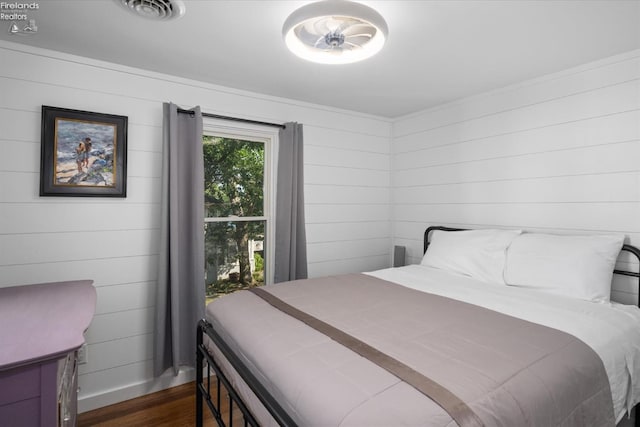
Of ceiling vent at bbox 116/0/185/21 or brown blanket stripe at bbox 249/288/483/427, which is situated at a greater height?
ceiling vent at bbox 116/0/185/21

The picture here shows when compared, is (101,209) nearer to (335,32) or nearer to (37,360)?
(37,360)

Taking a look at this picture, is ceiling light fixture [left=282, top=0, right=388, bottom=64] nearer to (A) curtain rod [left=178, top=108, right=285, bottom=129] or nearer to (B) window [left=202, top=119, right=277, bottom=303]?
(A) curtain rod [left=178, top=108, right=285, bottom=129]

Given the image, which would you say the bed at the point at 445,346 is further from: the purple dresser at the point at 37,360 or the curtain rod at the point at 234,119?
the curtain rod at the point at 234,119

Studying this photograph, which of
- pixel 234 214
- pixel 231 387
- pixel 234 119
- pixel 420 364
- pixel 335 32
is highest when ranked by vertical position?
pixel 335 32

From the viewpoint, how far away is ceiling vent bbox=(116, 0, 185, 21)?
65.9 inches

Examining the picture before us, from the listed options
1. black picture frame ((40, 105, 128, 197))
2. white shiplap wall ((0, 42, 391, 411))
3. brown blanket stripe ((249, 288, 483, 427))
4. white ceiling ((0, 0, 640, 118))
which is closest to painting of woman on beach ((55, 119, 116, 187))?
black picture frame ((40, 105, 128, 197))

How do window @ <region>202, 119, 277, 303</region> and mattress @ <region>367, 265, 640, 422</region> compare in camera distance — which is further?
window @ <region>202, 119, 277, 303</region>

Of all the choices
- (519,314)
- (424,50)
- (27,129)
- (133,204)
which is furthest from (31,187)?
(519,314)

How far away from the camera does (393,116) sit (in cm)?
384

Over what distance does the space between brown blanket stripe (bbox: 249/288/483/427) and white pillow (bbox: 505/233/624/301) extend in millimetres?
1467

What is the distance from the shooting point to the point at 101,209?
2.38 metres

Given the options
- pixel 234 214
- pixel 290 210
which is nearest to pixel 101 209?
pixel 234 214

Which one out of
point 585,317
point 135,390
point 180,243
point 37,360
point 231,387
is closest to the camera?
point 37,360

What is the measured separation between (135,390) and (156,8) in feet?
8.32
